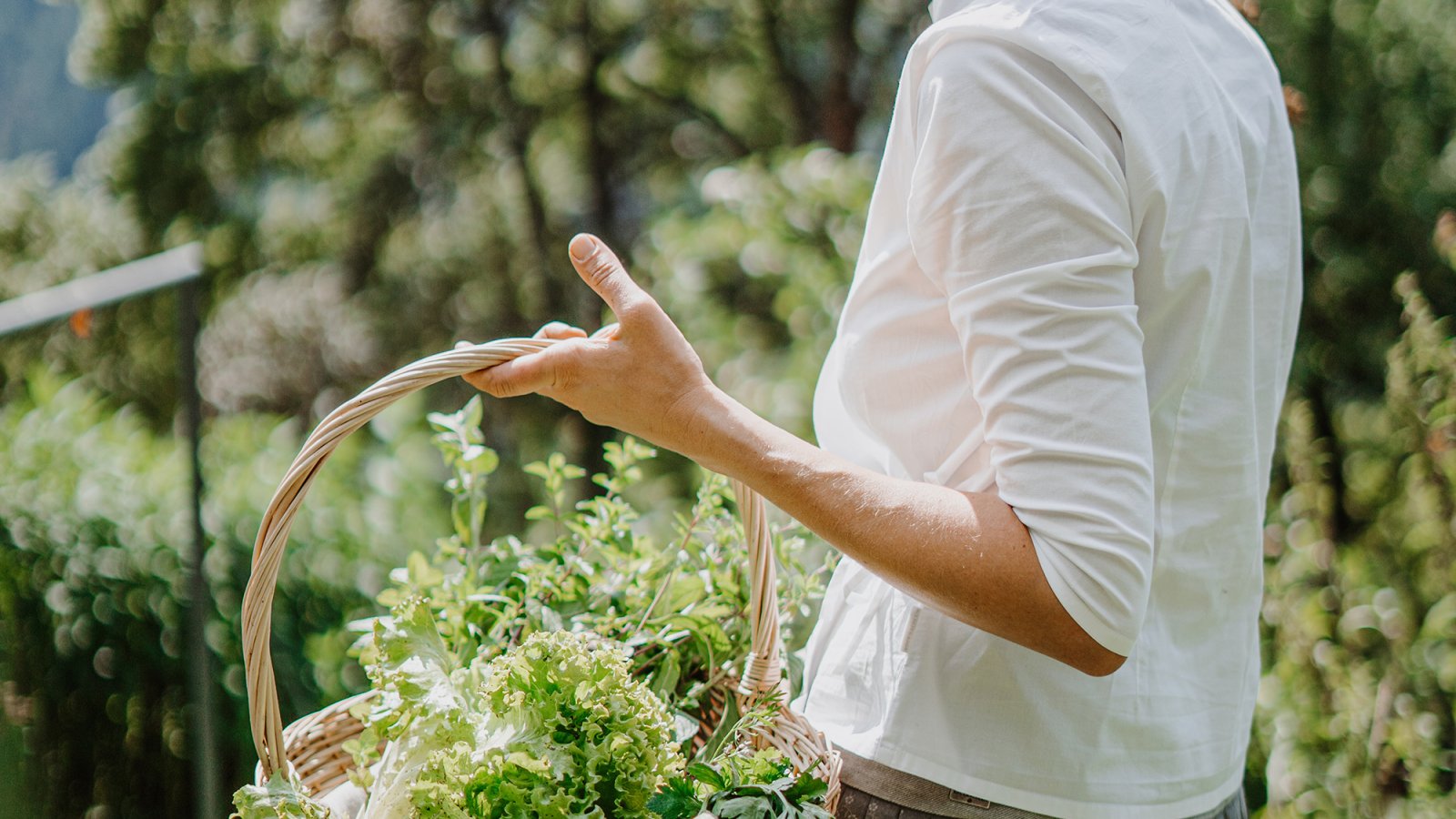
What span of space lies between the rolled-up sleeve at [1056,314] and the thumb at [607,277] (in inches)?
10.3

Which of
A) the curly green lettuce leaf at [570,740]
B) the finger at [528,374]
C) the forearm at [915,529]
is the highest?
the finger at [528,374]

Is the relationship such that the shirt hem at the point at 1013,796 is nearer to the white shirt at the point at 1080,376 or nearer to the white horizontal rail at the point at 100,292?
the white shirt at the point at 1080,376

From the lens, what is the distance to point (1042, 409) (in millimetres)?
825

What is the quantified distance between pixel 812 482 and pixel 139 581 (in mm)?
2446

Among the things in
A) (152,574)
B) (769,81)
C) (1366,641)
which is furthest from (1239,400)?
(769,81)

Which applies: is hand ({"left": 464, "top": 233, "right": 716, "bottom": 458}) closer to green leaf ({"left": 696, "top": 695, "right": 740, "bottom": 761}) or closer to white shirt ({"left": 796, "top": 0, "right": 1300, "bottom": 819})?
white shirt ({"left": 796, "top": 0, "right": 1300, "bottom": 819})

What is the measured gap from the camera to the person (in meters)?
0.83

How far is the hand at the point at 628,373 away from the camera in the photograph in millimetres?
945

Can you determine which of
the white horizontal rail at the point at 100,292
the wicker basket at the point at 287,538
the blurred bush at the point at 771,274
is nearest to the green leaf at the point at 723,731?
the wicker basket at the point at 287,538

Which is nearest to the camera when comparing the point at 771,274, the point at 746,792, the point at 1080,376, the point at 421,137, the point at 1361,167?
the point at 1080,376

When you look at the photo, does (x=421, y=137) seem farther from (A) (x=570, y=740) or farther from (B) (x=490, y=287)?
(A) (x=570, y=740)

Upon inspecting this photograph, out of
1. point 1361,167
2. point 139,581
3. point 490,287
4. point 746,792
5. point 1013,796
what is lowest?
point 490,287

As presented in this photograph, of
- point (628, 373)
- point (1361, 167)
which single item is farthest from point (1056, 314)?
point (1361, 167)

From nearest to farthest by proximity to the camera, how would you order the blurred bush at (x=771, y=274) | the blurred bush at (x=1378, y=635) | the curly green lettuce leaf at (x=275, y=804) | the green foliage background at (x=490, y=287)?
the curly green lettuce leaf at (x=275, y=804)
the blurred bush at (x=1378, y=635)
the green foliage background at (x=490, y=287)
the blurred bush at (x=771, y=274)
